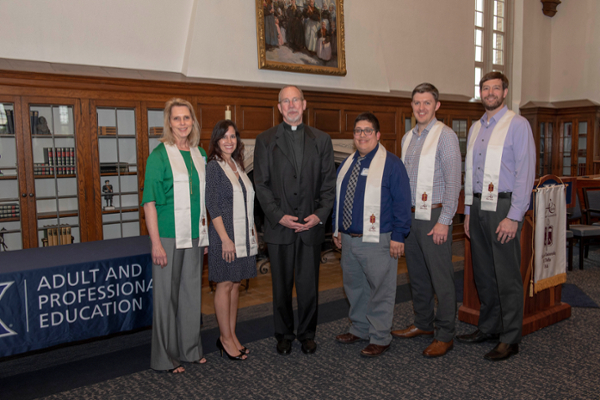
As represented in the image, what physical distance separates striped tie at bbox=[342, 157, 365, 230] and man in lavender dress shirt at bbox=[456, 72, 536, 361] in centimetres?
81

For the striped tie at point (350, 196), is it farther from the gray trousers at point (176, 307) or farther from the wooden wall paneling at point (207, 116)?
the wooden wall paneling at point (207, 116)

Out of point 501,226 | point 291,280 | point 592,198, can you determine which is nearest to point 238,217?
point 291,280

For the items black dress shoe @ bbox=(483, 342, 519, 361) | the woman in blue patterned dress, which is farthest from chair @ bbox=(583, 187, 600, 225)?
the woman in blue patterned dress

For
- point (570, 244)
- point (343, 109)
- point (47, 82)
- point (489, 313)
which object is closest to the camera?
point (489, 313)

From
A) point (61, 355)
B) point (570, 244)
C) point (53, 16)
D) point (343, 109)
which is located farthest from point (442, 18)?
point (61, 355)

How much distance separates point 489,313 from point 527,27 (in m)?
8.97

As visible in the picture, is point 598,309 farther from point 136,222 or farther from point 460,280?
point 136,222

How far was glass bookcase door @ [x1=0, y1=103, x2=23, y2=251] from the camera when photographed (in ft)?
14.8

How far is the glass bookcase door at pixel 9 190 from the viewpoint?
14.8ft

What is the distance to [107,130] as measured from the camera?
A: 4.95 m

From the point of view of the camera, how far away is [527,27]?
10.1m

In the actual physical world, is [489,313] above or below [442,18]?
below

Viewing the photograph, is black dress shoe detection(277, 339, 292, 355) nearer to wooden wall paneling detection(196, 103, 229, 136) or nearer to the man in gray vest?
the man in gray vest

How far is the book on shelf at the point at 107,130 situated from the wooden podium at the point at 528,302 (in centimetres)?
374
